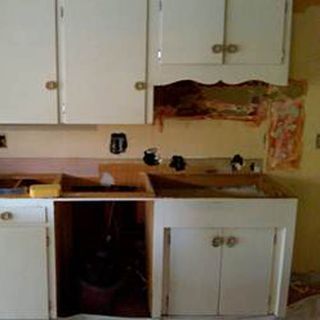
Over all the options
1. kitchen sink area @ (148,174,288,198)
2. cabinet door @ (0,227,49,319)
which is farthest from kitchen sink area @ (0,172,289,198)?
cabinet door @ (0,227,49,319)

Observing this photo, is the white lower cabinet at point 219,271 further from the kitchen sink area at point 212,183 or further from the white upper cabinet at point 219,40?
the white upper cabinet at point 219,40

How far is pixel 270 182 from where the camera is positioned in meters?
2.68

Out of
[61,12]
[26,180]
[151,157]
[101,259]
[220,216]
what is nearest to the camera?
[61,12]

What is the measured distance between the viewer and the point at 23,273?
7.53ft

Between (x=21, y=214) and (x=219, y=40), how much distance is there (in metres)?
1.28

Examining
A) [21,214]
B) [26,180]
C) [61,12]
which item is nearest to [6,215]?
[21,214]

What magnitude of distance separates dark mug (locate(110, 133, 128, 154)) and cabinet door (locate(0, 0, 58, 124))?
445 millimetres

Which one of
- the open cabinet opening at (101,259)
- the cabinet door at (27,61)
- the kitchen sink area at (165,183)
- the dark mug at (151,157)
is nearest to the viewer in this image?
the cabinet door at (27,61)

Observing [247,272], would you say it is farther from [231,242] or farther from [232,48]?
[232,48]

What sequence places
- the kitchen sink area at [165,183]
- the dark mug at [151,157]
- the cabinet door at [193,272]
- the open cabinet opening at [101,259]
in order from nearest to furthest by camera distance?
the cabinet door at [193,272] < the open cabinet opening at [101,259] < the kitchen sink area at [165,183] < the dark mug at [151,157]

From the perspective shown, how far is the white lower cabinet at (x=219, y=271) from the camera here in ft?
7.69

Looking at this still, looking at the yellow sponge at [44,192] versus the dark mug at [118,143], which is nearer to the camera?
the yellow sponge at [44,192]

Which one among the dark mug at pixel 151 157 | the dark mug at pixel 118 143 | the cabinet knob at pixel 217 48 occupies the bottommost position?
the dark mug at pixel 151 157

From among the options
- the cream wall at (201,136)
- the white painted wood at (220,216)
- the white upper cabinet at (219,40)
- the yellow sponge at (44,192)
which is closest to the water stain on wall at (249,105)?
the cream wall at (201,136)
